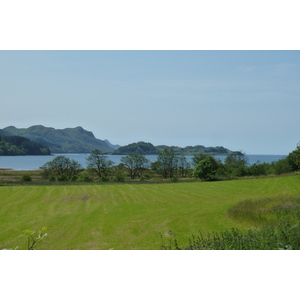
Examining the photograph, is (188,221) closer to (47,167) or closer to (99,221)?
(99,221)

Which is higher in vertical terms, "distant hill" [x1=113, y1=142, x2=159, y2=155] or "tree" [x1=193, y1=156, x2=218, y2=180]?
"distant hill" [x1=113, y1=142, x2=159, y2=155]

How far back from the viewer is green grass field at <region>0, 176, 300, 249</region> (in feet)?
28.3

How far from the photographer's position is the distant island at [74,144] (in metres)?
62.5

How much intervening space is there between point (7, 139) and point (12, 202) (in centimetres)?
3573

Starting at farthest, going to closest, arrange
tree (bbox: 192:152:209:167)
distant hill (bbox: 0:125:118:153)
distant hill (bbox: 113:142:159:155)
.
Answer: distant hill (bbox: 0:125:118:153) < distant hill (bbox: 113:142:159:155) < tree (bbox: 192:152:209:167)

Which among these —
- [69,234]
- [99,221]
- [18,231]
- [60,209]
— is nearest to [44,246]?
[69,234]

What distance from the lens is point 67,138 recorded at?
133 metres

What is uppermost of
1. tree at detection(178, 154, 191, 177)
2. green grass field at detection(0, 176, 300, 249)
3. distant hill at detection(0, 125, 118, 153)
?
distant hill at detection(0, 125, 118, 153)

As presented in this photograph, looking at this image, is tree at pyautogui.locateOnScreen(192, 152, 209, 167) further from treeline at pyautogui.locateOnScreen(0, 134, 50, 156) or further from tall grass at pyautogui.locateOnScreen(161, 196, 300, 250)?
treeline at pyautogui.locateOnScreen(0, 134, 50, 156)

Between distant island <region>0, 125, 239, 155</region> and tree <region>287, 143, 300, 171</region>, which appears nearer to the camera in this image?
tree <region>287, 143, 300, 171</region>

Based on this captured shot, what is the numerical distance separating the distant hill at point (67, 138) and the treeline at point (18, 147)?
29181 mm

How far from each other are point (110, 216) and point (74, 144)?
10010 cm

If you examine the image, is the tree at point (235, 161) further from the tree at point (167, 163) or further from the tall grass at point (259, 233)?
the tall grass at point (259, 233)

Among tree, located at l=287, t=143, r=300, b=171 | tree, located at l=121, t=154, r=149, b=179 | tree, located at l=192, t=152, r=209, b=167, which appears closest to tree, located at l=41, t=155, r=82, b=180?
tree, located at l=121, t=154, r=149, b=179
